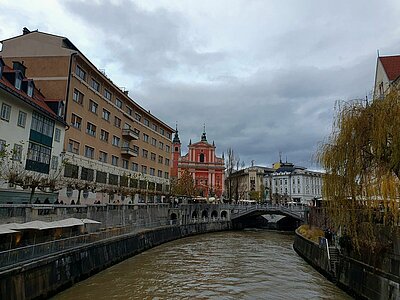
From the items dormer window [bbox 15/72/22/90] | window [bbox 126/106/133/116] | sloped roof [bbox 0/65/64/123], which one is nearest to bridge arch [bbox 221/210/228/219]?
window [bbox 126/106/133/116]

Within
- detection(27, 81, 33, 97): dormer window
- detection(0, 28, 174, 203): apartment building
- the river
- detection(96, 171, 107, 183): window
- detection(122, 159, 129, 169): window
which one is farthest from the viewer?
detection(122, 159, 129, 169): window

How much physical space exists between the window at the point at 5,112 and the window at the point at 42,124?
9.96 ft

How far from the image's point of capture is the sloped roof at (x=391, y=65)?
107 ft

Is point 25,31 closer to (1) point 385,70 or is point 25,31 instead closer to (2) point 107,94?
(2) point 107,94

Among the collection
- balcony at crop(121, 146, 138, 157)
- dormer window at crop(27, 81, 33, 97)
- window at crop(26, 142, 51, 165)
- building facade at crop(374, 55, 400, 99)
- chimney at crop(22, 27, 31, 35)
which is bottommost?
window at crop(26, 142, 51, 165)

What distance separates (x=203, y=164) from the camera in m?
104

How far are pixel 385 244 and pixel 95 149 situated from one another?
35572 mm

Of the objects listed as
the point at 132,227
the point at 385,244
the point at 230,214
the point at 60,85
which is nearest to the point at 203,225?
the point at 230,214

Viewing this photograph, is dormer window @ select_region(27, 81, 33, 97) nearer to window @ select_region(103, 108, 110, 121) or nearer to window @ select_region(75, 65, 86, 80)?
→ window @ select_region(75, 65, 86, 80)

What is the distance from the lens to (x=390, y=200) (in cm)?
1571

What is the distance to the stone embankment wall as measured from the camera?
1527cm

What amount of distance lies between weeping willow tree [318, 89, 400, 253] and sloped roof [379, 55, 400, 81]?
17266 mm

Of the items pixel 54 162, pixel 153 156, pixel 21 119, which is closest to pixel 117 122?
pixel 153 156

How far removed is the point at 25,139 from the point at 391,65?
109 ft
